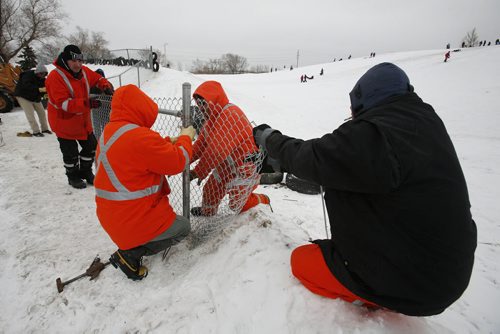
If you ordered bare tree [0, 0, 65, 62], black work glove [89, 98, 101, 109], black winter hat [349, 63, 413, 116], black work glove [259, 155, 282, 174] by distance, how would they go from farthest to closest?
bare tree [0, 0, 65, 62]
black work glove [89, 98, 101, 109]
black work glove [259, 155, 282, 174]
black winter hat [349, 63, 413, 116]

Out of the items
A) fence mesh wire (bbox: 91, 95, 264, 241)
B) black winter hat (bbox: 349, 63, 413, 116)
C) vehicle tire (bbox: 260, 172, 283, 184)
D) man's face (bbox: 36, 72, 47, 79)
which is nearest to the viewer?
black winter hat (bbox: 349, 63, 413, 116)

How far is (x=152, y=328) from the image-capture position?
1.83 metres

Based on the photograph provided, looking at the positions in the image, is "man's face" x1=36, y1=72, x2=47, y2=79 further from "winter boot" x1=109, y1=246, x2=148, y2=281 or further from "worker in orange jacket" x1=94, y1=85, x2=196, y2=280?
"winter boot" x1=109, y1=246, x2=148, y2=281

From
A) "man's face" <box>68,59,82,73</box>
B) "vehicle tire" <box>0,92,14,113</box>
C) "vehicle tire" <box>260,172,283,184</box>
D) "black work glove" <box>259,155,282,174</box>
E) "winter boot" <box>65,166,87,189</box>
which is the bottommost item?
"winter boot" <box>65,166,87,189</box>

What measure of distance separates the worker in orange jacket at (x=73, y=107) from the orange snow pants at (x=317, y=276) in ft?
12.4

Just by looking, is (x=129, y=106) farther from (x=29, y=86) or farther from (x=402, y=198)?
(x=29, y=86)

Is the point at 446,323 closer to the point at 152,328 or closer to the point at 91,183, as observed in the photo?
the point at 152,328

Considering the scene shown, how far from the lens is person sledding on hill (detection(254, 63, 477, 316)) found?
1158 mm

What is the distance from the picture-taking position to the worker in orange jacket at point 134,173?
1.94 meters

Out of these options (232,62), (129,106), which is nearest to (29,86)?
(129,106)

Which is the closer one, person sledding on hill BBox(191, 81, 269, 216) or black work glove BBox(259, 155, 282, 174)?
black work glove BBox(259, 155, 282, 174)

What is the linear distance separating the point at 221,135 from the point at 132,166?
36.4 inches

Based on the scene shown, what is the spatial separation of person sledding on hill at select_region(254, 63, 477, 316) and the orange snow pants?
0.10m

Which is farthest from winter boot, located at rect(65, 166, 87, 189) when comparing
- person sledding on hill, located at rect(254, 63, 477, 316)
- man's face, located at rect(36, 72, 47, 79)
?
man's face, located at rect(36, 72, 47, 79)
